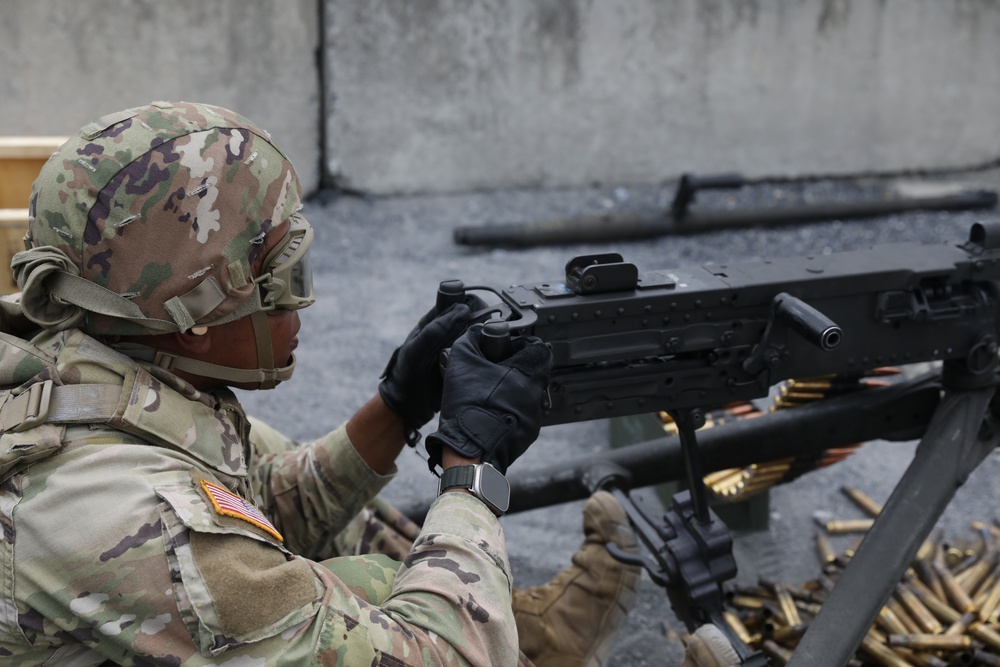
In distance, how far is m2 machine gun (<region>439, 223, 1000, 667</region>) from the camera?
8.00 ft

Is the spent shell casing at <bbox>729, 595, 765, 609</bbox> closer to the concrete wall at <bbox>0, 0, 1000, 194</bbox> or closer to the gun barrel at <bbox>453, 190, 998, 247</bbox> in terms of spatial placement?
the gun barrel at <bbox>453, 190, 998, 247</bbox>

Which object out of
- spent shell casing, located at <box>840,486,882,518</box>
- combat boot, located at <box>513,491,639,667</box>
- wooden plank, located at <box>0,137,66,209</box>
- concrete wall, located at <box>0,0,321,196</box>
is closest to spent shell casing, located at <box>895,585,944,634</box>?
spent shell casing, located at <box>840,486,882,518</box>

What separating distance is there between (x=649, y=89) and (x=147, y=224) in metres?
7.57

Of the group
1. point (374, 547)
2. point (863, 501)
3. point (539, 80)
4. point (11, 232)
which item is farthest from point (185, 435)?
point (539, 80)

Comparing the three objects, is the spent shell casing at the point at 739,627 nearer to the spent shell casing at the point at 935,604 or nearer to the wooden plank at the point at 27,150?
the spent shell casing at the point at 935,604

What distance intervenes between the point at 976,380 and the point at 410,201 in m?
6.02

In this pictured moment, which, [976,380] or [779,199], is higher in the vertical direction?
[976,380]

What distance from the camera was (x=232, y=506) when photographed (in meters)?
1.88

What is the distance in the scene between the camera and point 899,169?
9.89 m

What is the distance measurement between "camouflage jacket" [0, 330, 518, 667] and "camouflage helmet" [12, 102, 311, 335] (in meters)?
0.11

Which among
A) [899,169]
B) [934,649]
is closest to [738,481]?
[934,649]

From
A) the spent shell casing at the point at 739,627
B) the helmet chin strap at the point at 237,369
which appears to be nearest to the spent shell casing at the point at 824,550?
the spent shell casing at the point at 739,627

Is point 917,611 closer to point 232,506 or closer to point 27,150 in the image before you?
point 232,506

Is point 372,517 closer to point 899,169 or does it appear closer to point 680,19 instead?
point 680,19
